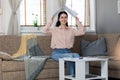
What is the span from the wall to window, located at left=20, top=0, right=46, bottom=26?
124 centimetres

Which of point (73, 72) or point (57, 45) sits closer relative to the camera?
point (73, 72)

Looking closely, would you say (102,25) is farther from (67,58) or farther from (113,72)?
(67,58)

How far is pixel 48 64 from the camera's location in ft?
16.4

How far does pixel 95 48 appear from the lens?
5934 millimetres

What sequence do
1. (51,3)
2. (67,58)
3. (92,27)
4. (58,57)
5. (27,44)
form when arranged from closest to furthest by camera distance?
(67,58), (58,57), (27,44), (51,3), (92,27)

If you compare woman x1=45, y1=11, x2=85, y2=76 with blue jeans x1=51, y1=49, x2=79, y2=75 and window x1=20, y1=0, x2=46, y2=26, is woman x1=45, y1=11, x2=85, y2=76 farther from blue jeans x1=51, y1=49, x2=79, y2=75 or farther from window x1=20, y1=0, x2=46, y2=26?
window x1=20, y1=0, x2=46, y2=26

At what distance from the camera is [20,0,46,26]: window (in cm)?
634

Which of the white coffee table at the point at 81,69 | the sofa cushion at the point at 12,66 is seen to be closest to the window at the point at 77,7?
the sofa cushion at the point at 12,66

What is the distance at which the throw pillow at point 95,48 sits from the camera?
587 centimetres

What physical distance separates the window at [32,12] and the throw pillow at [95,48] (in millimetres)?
1104

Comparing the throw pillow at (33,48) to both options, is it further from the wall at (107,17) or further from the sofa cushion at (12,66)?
the wall at (107,17)

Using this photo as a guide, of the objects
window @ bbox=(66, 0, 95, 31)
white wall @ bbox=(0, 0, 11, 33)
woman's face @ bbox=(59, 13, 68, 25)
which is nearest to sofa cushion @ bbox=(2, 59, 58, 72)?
woman's face @ bbox=(59, 13, 68, 25)

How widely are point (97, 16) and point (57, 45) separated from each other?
78.5 inches

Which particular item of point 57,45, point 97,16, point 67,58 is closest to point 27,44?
point 57,45
